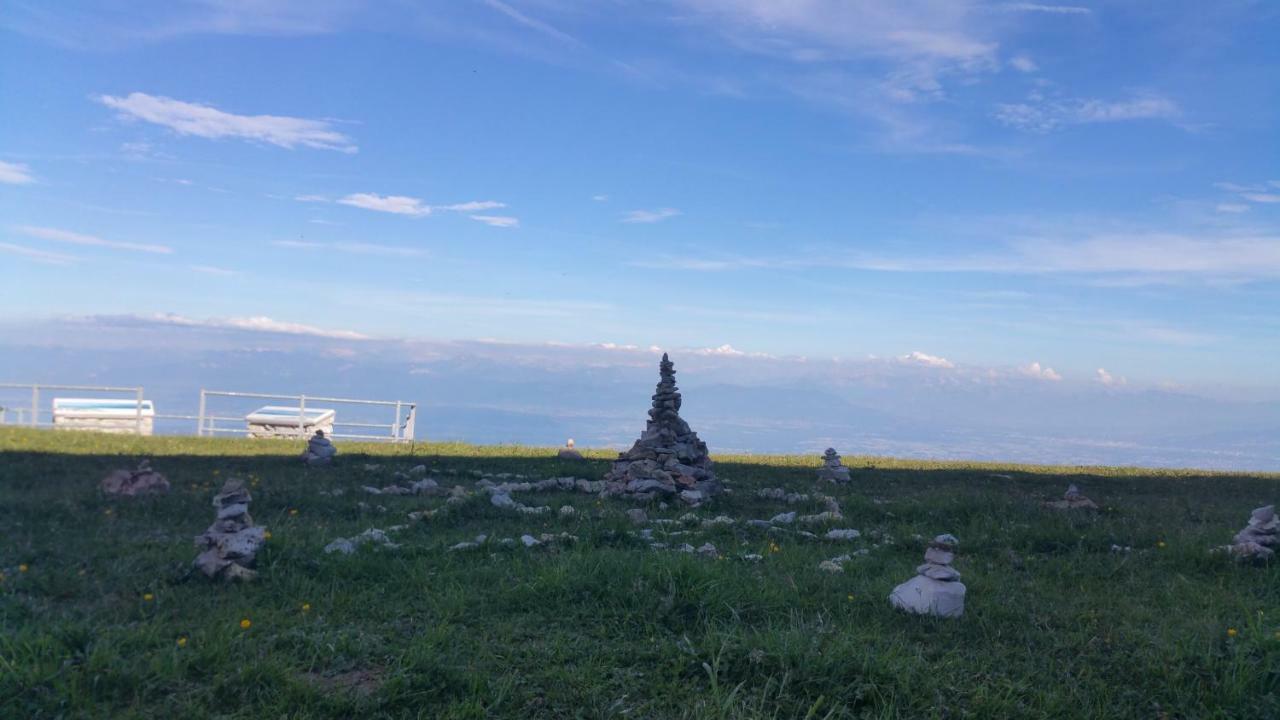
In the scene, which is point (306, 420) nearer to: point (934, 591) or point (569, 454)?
point (569, 454)

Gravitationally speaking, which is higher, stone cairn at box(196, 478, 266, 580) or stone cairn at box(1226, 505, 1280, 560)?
stone cairn at box(1226, 505, 1280, 560)

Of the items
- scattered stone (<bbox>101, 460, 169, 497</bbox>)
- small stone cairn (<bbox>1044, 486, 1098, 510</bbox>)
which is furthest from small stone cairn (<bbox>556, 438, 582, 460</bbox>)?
small stone cairn (<bbox>1044, 486, 1098, 510</bbox>)

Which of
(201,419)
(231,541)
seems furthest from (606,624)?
(201,419)

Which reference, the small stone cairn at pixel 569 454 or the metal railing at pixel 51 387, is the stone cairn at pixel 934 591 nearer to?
the small stone cairn at pixel 569 454

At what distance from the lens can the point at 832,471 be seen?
55.4ft

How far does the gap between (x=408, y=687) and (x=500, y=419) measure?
165 meters

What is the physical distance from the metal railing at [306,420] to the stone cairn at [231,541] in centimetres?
1649

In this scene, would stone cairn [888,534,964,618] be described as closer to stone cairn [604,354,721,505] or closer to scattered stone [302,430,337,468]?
stone cairn [604,354,721,505]

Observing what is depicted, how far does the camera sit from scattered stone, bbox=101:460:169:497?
11.5 meters

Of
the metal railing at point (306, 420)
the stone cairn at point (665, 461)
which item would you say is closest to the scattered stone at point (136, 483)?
the stone cairn at point (665, 461)

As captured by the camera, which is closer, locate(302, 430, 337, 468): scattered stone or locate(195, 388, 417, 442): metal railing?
locate(302, 430, 337, 468): scattered stone

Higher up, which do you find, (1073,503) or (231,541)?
(1073,503)

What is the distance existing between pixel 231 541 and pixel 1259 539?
32.9 feet

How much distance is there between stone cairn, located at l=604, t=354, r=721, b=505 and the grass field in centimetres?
258
